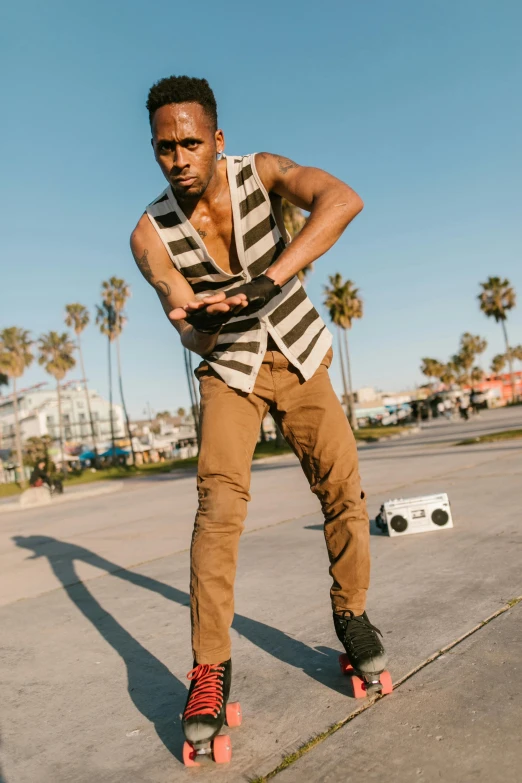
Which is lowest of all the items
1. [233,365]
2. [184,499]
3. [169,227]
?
[184,499]

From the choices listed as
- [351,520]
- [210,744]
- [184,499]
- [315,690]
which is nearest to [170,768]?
[210,744]

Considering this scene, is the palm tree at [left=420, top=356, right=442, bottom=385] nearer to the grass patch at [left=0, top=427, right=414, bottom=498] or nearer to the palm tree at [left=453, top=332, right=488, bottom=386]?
the palm tree at [left=453, top=332, right=488, bottom=386]

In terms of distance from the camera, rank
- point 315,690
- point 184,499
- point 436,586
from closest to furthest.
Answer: point 315,690
point 436,586
point 184,499

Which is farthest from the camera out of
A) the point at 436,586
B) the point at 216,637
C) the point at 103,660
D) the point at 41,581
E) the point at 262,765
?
the point at 41,581

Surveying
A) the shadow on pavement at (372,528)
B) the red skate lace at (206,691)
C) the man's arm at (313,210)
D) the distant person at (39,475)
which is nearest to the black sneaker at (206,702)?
the red skate lace at (206,691)

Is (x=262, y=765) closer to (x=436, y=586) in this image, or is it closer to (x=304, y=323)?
(x=304, y=323)

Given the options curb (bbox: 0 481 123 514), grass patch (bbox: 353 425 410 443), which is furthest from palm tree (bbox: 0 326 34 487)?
curb (bbox: 0 481 123 514)

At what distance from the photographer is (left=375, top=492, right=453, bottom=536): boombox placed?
509 centimetres

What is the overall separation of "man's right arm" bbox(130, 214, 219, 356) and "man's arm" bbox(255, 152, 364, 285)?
41 cm

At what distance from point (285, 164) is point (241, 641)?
2.00 meters

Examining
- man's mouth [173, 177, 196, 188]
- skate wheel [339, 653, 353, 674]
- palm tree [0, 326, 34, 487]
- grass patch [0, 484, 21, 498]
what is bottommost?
grass patch [0, 484, 21, 498]

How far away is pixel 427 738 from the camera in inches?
71.6

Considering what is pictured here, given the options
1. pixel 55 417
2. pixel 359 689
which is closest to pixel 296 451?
pixel 359 689

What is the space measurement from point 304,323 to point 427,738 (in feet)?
4.65
